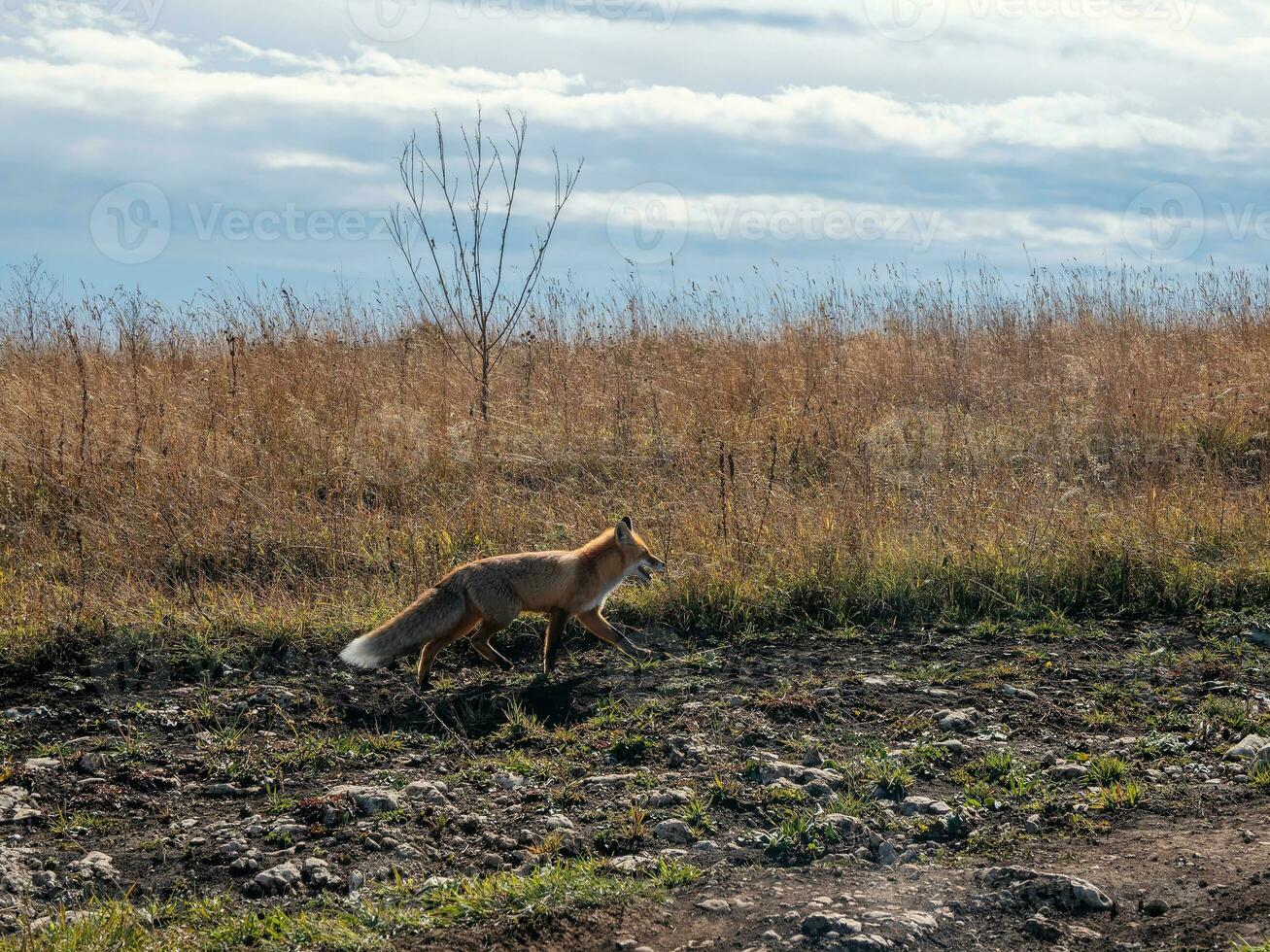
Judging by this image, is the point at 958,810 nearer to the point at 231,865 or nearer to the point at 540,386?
the point at 231,865

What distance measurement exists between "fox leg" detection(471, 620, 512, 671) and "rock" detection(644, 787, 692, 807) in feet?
7.42

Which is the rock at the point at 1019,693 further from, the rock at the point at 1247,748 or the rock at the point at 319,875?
the rock at the point at 319,875

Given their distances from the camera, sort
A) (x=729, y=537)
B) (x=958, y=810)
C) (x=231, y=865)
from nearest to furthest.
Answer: (x=231, y=865), (x=958, y=810), (x=729, y=537)

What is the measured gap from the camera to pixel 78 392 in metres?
12.1

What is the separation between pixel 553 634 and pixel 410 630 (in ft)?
2.82

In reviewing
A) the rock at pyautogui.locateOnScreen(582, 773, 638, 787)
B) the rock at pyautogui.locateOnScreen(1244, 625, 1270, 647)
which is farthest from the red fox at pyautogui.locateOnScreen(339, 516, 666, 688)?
the rock at pyautogui.locateOnScreen(1244, 625, 1270, 647)

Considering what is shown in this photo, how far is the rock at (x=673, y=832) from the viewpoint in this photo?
13.9 ft

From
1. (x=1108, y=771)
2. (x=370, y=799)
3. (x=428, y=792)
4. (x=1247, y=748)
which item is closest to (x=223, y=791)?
(x=370, y=799)

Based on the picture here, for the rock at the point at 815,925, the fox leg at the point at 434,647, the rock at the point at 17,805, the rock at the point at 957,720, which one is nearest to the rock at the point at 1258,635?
the rock at the point at 957,720

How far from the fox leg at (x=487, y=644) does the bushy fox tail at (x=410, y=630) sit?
0.29 meters

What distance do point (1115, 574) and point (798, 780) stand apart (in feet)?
12.8

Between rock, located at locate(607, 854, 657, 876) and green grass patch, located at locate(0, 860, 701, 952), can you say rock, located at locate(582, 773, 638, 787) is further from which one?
green grass patch, located at locate(0, 860, 701, 952)

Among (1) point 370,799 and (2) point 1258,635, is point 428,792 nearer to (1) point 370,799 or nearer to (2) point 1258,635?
(1) point 370,799

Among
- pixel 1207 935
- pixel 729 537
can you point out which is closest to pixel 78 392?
pixel 729 537
